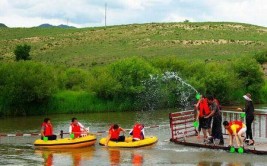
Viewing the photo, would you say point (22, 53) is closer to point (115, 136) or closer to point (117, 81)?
point (117, 81)

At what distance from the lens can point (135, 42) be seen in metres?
111

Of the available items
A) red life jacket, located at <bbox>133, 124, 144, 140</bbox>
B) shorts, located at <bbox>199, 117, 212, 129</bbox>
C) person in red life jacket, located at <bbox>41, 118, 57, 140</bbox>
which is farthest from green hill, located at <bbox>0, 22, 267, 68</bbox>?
shorts, located at <bbox>199, 117, 212, 129</bbox>

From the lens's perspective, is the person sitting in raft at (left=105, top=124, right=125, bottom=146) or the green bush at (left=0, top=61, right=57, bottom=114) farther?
the green bush at (left=0, top=61, right=57, bottom=114)

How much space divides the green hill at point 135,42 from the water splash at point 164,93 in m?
30.6

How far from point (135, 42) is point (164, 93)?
53.6 meters

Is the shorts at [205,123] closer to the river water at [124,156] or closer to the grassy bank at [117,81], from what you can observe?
the river water at [124,156]

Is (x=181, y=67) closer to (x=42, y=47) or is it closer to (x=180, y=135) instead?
(x=180, y=135)

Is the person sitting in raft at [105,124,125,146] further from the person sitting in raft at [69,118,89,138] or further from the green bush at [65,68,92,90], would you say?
the green bush at [65,68,92,90]

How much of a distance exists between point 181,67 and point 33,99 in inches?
763

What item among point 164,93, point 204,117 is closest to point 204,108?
point 204,117

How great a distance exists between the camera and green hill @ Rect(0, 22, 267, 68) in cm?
9775

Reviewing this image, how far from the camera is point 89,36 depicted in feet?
389

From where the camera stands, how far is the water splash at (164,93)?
5791 centimetres

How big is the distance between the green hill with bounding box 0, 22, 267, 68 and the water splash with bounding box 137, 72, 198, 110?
30562mm
